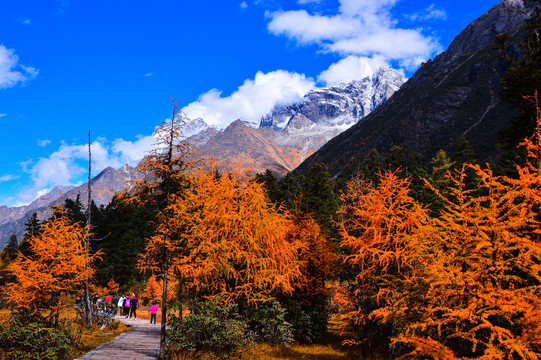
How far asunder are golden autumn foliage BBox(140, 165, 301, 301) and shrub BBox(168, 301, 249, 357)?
2.39 m

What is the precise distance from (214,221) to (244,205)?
1.70 metres

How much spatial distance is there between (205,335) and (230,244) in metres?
4.40

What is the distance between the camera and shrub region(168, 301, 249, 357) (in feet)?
36.3

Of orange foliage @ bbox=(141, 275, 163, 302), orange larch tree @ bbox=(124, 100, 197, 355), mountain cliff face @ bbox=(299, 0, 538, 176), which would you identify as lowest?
orange foliage @ bbox=(141, 275, 163, 302)

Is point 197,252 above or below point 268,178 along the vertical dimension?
below

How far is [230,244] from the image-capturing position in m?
14.8

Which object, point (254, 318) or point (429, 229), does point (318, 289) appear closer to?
point (254, 318)

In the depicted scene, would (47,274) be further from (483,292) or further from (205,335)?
(483,292)

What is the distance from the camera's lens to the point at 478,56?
7461 inches

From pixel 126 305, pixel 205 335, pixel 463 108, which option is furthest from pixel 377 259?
pixel 463 108

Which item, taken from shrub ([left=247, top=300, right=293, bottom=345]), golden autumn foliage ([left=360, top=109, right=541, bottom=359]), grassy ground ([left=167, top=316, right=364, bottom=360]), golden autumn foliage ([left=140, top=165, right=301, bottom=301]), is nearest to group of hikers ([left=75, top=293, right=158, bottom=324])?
golden autumn foliage ([left=140, top=165, right=301, bottom=301])

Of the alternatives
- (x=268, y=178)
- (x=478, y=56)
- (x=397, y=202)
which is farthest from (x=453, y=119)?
(x=397, y=202)

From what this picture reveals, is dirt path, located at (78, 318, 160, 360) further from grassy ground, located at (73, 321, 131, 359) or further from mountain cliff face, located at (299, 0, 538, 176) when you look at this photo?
mountain cliff face, located at (299, 0, 538, 176)

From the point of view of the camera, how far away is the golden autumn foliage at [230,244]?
46.5ft
